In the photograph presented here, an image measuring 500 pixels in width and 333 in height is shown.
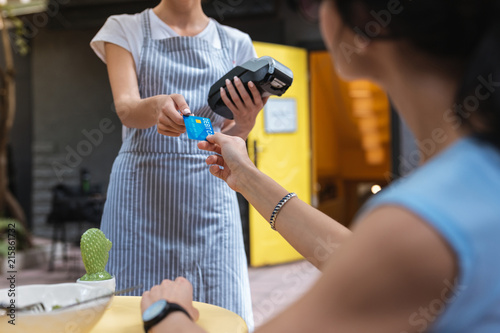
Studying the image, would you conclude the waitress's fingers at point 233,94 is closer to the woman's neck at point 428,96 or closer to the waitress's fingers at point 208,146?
the waitress's fingers at point 208,146

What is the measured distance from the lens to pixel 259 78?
1.53 meters

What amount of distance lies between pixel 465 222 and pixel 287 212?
646 millimetres

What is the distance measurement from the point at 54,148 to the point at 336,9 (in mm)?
7646

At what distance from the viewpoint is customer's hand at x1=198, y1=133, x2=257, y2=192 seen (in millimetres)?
1290

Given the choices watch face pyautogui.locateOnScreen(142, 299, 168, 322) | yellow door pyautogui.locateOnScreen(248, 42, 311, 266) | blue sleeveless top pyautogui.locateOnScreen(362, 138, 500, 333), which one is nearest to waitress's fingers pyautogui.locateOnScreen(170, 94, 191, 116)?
watch face pyautogui.locateOnScreen(142, 299, 168, 322)

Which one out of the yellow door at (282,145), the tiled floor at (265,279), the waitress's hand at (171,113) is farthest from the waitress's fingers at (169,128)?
the yellow door at (282,145)

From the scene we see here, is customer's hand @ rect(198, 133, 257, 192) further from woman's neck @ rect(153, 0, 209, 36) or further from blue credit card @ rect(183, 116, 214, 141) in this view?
woman's neck @ rect(153, 0, 209, 36)

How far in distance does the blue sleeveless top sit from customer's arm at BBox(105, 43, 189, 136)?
3.03 ft

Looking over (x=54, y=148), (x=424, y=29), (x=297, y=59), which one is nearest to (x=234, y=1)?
(x=297, y=59)

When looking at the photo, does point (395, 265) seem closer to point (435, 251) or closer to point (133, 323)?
point (435, 251)

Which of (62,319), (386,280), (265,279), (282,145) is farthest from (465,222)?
(282,145)

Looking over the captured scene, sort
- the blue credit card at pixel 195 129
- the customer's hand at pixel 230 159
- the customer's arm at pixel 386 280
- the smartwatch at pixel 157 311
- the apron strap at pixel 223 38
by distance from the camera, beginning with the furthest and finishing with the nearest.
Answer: the apron strap at pixel 223 38, the blue credit card at pixel 195 129, the customer's hand at pixel 230 159, the smartwatch at pixel 157 311, the customer's arm at pixel 386 280

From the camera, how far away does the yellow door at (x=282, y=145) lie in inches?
223

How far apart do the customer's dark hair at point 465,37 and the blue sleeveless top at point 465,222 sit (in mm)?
49
